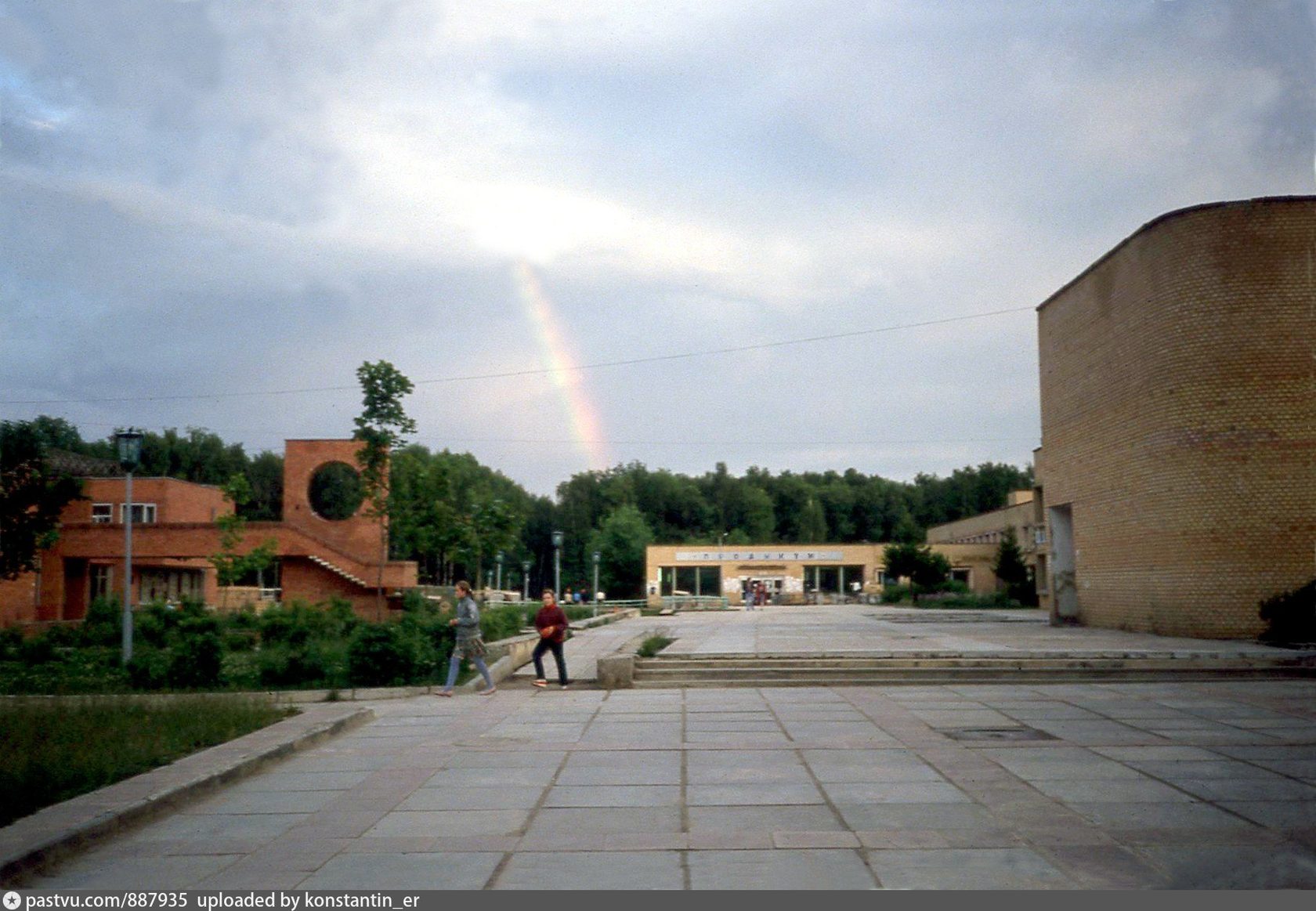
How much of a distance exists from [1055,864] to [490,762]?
6040mm

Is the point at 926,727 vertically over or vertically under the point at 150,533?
under

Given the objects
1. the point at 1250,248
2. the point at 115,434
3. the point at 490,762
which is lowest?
the point at 490,762

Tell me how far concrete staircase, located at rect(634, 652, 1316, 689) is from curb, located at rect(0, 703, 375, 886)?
24.2 feet

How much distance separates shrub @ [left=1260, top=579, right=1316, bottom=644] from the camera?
23.1 metres

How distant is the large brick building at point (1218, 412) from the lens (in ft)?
82.6

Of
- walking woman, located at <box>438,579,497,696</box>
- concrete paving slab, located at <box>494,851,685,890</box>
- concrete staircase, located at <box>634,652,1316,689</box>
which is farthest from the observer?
concrete staircase, located at <box>634,652,1316,689</box>

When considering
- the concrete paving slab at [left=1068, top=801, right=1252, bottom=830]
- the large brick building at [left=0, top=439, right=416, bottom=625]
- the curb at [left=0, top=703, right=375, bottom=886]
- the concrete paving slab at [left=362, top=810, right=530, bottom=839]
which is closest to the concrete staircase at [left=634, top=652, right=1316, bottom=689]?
the curb at [left=0, top=703, right=375, bottom=886]

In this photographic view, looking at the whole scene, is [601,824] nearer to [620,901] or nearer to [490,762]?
[620,901]

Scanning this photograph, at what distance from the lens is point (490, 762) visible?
11.4 metres

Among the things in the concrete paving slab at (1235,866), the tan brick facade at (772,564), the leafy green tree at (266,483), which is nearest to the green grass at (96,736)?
the concrete paving slab at (1235,866)

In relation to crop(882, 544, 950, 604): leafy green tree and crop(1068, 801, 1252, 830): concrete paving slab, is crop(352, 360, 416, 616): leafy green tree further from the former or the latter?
crop(882, 544, 950, 604): leafy green tree

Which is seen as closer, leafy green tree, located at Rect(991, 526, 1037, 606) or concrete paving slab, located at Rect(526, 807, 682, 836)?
concrete paving slab, located at Rect(526, 807, 682, 836)

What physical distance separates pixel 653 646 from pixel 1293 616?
1302cm

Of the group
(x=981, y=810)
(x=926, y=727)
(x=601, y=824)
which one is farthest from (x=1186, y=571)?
(x=601, y=824)
